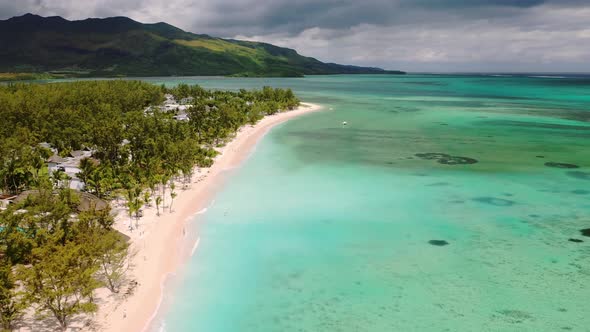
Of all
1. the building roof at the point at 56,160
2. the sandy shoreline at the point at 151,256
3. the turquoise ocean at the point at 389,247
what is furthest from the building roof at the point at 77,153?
the turquoise ocean at the point at 389,247

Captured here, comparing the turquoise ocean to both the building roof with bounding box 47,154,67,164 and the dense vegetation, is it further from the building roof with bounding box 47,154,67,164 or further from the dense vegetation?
the building roof with bounding box 47,154,67,164

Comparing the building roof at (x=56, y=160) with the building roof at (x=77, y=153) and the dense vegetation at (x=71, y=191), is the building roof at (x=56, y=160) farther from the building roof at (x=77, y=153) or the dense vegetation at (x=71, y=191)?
the building roof at (x=77, y=153)

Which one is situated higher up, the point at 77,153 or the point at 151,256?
the point at 77,153

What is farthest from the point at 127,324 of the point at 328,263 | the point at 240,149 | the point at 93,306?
the point at 240,149

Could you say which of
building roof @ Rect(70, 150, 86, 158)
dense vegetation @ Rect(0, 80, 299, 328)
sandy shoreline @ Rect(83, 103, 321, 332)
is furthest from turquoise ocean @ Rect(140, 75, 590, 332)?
building roof @ Rect(70, 150, 86, 158)

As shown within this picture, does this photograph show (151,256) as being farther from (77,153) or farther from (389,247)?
(77,153)

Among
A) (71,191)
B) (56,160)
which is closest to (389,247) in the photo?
(71,191)
